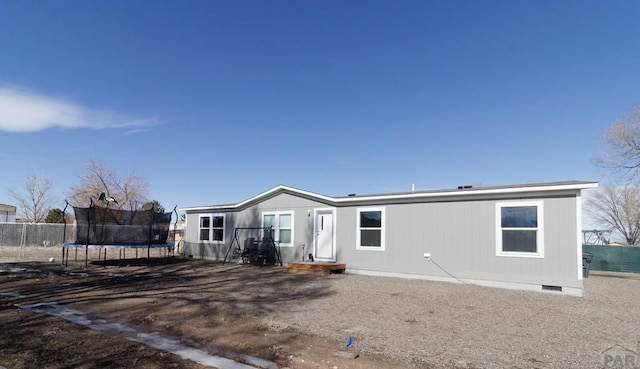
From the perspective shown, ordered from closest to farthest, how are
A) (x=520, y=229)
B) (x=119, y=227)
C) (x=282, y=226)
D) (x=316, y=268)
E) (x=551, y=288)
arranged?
(x=551, y=288), (x=520, y=229), (x=316, y=268), (x=282, y=226), (x=119, y=227)

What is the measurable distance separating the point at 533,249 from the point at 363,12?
9175 mm

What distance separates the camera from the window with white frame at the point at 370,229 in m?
12.5

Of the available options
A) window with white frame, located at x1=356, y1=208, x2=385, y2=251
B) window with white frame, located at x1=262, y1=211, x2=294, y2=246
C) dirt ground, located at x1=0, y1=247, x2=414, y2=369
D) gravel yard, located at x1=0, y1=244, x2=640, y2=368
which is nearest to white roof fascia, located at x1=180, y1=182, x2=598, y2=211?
window with white frame, located at x1=356, y1=208, x2=385, y2=251

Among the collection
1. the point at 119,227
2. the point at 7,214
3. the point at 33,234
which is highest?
the point at 7,214

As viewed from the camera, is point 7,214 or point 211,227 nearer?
point 211,227

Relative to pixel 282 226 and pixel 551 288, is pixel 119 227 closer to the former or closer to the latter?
pixel 282 226

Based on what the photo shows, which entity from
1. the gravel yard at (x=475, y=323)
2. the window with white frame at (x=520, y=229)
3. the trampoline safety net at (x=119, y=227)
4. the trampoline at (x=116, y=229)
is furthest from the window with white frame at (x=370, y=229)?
the trampoline safety net at (x=119, y=227)

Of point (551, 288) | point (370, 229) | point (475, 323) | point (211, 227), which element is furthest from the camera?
point (211, 227)

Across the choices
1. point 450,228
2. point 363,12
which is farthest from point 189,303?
point 363,12

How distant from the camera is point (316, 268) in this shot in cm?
1239

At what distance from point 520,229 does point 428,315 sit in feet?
14.9

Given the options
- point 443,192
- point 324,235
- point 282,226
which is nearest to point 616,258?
point 443,192

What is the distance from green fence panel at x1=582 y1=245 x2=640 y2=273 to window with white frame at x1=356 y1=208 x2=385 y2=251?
1277 cm

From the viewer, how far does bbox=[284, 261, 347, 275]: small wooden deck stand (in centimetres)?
1229
